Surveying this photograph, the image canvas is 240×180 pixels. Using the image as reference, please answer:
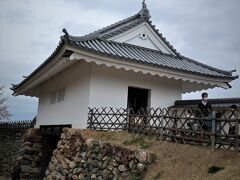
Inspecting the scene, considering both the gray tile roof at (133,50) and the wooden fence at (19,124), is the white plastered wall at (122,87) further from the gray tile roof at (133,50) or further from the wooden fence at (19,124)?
the wooden fence at (19,124)

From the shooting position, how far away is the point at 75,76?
14.7 m

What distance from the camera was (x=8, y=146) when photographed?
24.0m

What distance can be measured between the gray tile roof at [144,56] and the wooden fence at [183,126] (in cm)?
246

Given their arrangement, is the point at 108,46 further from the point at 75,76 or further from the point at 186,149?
the point at 186,149

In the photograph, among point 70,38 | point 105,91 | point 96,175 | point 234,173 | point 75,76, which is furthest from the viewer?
point 75,76

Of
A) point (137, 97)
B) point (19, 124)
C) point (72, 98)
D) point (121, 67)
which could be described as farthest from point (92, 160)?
point (19, 124)

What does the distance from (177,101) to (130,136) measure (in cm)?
568

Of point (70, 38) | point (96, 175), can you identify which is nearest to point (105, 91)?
point (70, 38)

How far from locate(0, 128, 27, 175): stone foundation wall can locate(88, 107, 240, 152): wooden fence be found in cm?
1151

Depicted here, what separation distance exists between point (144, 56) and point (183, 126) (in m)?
5.55

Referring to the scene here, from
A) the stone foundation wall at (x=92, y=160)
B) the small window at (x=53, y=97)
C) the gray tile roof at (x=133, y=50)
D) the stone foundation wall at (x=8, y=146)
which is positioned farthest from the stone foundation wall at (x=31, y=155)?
the stone foundation wall at (x=92, y=160)

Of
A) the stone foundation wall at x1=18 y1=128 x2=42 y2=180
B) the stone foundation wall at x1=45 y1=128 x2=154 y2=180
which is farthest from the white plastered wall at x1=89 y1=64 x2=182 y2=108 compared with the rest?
the stone foundation wall at x1=18 y1=128 x2=42 y2=180

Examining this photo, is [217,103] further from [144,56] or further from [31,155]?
[31,155]

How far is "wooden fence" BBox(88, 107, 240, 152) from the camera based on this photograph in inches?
312
